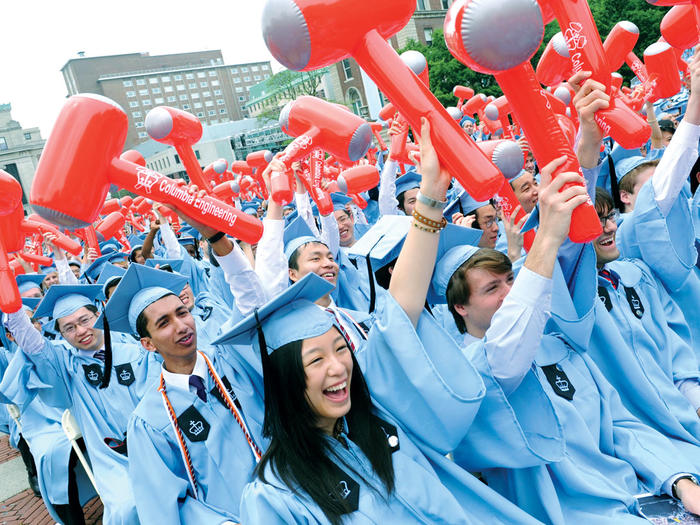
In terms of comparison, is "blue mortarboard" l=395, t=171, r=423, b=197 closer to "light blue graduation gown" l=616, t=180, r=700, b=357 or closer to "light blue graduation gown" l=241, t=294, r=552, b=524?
"light blue graduation gown" l=616, t=180, r=700, b=357

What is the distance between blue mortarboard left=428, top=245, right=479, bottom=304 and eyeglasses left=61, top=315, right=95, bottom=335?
3.32m

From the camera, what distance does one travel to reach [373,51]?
166 cm

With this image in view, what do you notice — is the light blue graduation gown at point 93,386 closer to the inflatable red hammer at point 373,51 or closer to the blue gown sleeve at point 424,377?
the blue gown sleeve at point 424,377

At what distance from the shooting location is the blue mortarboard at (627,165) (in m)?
3.45

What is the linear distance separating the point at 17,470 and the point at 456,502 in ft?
23.0

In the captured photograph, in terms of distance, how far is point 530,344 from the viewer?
67.3 inches

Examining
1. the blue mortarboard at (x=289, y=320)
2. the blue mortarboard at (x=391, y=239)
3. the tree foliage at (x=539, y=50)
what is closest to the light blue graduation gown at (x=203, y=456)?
the blue mortarboard at (x=289, y=320)

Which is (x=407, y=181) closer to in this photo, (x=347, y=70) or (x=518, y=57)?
(x=518, y=57)

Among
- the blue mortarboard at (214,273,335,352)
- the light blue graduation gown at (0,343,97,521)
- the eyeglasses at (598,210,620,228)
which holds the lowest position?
the light blue graduation gown at (0,343,97,521)

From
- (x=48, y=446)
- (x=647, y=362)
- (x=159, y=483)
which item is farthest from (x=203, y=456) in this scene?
(x=48, y=446)

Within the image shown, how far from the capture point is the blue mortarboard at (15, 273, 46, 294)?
20.6 ft

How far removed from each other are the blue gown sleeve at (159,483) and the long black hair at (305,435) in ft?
2.94

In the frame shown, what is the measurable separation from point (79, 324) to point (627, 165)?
14.4 ft

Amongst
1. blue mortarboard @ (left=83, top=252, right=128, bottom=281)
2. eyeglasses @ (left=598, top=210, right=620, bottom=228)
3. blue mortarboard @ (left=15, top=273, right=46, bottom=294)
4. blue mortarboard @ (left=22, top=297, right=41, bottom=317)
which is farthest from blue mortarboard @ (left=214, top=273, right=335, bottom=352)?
blue mortarboard @ (left=15, top=273, right=46, bottom=294)
